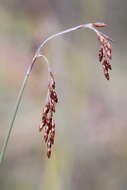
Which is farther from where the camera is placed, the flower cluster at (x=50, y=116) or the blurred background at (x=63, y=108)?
the blurred background at (x=63, y=108)

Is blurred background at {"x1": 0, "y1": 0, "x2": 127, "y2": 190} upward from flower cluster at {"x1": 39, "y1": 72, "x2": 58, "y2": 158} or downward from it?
upward

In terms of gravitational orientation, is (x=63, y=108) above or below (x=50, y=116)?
above

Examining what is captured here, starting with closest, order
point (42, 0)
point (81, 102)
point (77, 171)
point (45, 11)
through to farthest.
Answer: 1. point (81, 102)
2. point (45, 11)
3. point (77, 171)
4. point (42, 0)

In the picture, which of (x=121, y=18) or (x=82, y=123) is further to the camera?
(x=121, y=18)

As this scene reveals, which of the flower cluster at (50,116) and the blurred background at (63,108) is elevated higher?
the blurred background at (63,108)

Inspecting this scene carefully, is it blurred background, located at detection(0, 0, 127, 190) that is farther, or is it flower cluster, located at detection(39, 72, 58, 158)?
blurred background, located at detection(0, 0, 127, 190)

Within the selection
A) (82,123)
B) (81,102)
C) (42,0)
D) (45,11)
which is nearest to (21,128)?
(42,0)

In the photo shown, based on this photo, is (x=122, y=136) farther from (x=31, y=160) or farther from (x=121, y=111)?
(x=31, y=160)

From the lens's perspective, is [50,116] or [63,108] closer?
[50,116]
